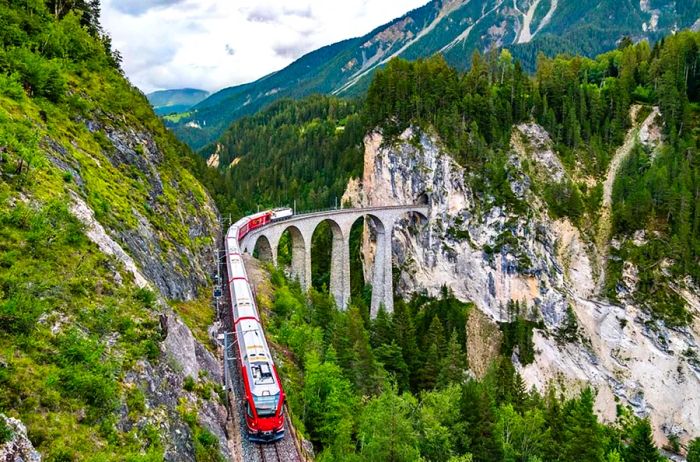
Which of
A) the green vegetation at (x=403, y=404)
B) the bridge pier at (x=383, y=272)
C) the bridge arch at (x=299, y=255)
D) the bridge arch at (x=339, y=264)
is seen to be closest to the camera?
the green vegetation at (x=403, y=404)

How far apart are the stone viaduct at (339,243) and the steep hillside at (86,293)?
23.5 m

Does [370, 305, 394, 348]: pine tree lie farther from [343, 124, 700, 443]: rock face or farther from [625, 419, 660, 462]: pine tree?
[625, 419, 660, 462]: pine tree

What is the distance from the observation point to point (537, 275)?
232 ft

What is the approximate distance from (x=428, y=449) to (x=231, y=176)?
4825 inches

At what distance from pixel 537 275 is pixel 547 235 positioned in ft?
21.1

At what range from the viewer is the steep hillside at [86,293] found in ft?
38.2

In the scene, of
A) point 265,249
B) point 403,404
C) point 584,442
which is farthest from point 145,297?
point 265,249

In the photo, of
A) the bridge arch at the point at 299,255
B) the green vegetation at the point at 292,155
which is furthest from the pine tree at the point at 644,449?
the green vegetation at the point at 292,155

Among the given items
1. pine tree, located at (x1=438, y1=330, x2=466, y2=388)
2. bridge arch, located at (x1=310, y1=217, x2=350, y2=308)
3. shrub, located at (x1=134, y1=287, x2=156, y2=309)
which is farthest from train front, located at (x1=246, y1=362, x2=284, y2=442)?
bridge arch, located at (x1=310, y1=217, x2=350, y2=308)

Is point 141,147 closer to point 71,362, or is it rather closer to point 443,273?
point 71,362

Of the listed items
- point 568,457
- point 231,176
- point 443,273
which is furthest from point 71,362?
point 231,176

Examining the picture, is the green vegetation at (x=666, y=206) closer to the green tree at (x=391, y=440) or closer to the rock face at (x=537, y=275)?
the rock face at (x=537, y=275)

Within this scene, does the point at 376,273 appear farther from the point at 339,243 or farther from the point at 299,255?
the point at 299,255

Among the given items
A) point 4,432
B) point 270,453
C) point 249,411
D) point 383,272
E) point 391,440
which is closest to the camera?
point 4,432
